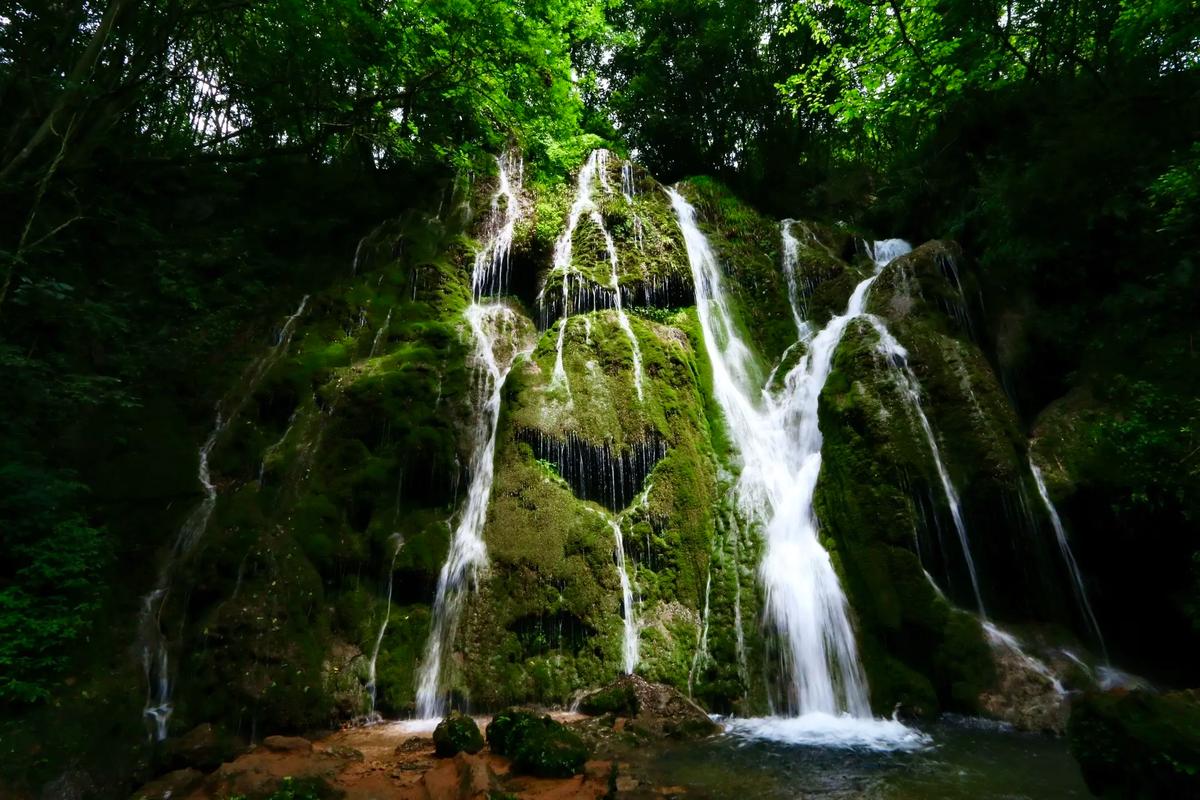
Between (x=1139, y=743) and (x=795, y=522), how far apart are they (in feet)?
15.6

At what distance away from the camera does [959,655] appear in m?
6.09

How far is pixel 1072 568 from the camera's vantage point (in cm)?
704

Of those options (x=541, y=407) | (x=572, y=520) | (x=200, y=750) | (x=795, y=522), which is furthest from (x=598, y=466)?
Result: (x=200, y=750)

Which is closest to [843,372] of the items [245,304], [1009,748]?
[1009,748]

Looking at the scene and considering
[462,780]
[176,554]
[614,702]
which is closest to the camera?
[462,780]

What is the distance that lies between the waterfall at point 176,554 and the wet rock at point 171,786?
1020mm

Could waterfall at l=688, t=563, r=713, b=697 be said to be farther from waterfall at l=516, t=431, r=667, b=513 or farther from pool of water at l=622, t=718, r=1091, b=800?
waterfall at l=516, t=431, r=667, b=513

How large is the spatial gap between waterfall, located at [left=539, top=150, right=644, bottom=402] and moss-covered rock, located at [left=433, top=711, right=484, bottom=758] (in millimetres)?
4766

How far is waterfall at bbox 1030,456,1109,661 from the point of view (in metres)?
6.85

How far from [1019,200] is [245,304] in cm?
1437

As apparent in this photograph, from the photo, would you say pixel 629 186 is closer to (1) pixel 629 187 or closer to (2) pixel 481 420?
(1) pixel 629 187

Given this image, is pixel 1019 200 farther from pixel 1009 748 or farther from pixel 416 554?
pixel 416 554

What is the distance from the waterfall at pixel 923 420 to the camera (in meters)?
6.96

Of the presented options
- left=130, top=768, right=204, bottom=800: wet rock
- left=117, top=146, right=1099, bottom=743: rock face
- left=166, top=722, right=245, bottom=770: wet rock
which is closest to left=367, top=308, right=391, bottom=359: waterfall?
left=117, top=146, right=1099, bottom=743: rock face
